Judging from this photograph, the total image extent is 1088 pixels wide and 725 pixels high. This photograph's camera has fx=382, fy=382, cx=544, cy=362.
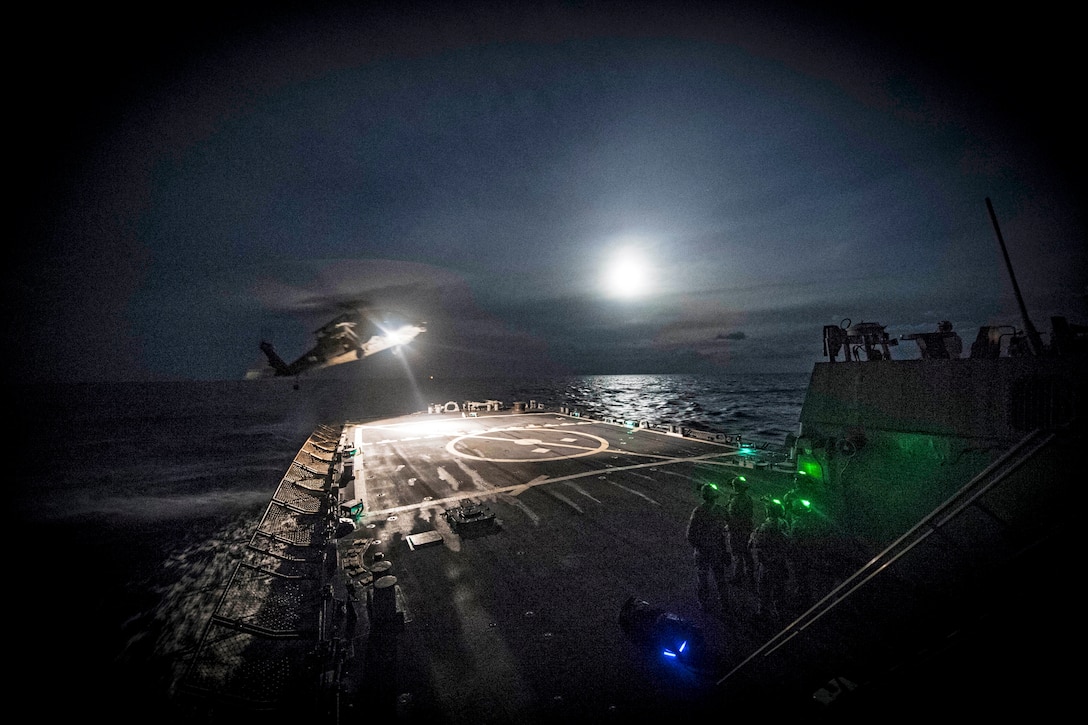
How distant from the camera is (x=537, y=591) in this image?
10383 mm

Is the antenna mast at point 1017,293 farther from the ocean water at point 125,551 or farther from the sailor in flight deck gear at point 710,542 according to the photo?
the ocean water at point 125,551

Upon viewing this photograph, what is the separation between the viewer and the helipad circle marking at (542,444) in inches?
1024

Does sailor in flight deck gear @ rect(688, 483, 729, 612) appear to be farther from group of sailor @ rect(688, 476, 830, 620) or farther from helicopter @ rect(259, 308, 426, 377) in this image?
helicopter @ rect(259, 308, 426, 377)

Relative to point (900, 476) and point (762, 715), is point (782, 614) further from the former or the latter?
point (900, 476)

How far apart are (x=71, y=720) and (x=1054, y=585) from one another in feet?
66.8

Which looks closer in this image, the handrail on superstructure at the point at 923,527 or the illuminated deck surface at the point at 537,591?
the handrail on superstructure at the point at 923,527

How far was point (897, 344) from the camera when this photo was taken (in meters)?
14.6

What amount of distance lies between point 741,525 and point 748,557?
3.30 ft

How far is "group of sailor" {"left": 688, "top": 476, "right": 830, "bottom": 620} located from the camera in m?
8.92

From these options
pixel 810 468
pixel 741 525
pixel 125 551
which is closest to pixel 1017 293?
pixel 810 468

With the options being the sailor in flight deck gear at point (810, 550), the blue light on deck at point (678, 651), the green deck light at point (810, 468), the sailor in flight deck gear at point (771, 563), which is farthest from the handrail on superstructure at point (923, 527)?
the green deck light at point (810, 468)

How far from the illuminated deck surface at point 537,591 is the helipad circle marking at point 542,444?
2.36m

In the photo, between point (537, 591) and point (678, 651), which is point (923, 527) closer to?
point (678, 651)

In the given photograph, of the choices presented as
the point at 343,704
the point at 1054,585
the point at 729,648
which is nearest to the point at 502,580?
the point at 343,704
